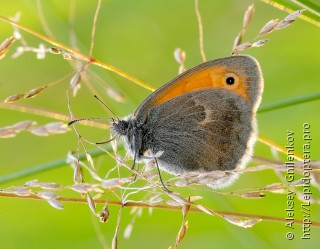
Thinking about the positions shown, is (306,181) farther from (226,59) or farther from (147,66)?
(147,66)

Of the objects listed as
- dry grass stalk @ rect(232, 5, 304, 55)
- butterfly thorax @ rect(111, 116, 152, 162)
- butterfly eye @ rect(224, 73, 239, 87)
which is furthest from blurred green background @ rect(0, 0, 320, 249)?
dry grass stalk @ rect(232, 5, 304, 55)

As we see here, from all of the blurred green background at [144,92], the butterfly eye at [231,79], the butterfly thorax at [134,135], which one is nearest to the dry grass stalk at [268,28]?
the butterfly eye at [231,79]

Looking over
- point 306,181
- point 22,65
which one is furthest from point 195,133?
point 22,65

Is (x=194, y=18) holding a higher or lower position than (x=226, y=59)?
higher

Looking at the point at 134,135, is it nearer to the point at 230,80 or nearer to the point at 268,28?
the point at 230,80

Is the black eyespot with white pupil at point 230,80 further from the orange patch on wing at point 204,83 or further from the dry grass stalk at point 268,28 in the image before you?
the dry grass stalk at point 268,28
